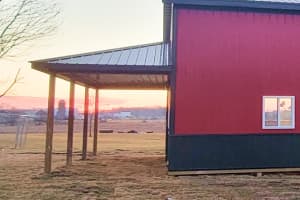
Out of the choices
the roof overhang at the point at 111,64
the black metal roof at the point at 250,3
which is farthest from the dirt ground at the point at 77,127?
the black metal roof at the point at 250,3

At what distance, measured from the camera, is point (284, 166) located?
13430 millimetres

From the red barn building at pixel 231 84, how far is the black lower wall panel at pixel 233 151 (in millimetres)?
31

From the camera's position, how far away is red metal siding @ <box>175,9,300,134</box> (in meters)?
13.2

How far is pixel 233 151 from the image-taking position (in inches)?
522

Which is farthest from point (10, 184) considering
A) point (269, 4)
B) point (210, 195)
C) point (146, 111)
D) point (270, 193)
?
point (146, 111)

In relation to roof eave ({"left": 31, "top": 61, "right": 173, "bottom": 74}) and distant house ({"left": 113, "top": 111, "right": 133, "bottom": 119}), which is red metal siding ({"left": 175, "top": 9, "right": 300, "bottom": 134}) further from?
distant house ({"left": 113, "top": 111, "right": 133, "bottom": 119})

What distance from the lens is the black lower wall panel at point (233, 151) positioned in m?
13.1

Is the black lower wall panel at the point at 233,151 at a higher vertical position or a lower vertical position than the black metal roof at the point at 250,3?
lower

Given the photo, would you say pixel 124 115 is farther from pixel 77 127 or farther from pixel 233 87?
pixel 233 87

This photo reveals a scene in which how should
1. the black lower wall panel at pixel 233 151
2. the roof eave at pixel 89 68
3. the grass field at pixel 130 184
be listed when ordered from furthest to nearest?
the black lower wall panel at pixel 233 151, the roof eave at pixel 89 68, the grass field at pixel 130 184

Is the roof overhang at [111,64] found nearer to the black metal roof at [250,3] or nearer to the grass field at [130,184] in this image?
the black metal roof at [250,3]

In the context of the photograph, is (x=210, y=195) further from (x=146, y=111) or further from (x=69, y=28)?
(x=146, y=111)

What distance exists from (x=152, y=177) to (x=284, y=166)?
420 centimetres

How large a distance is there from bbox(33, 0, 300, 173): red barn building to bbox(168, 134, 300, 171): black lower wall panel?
1.2 inches
